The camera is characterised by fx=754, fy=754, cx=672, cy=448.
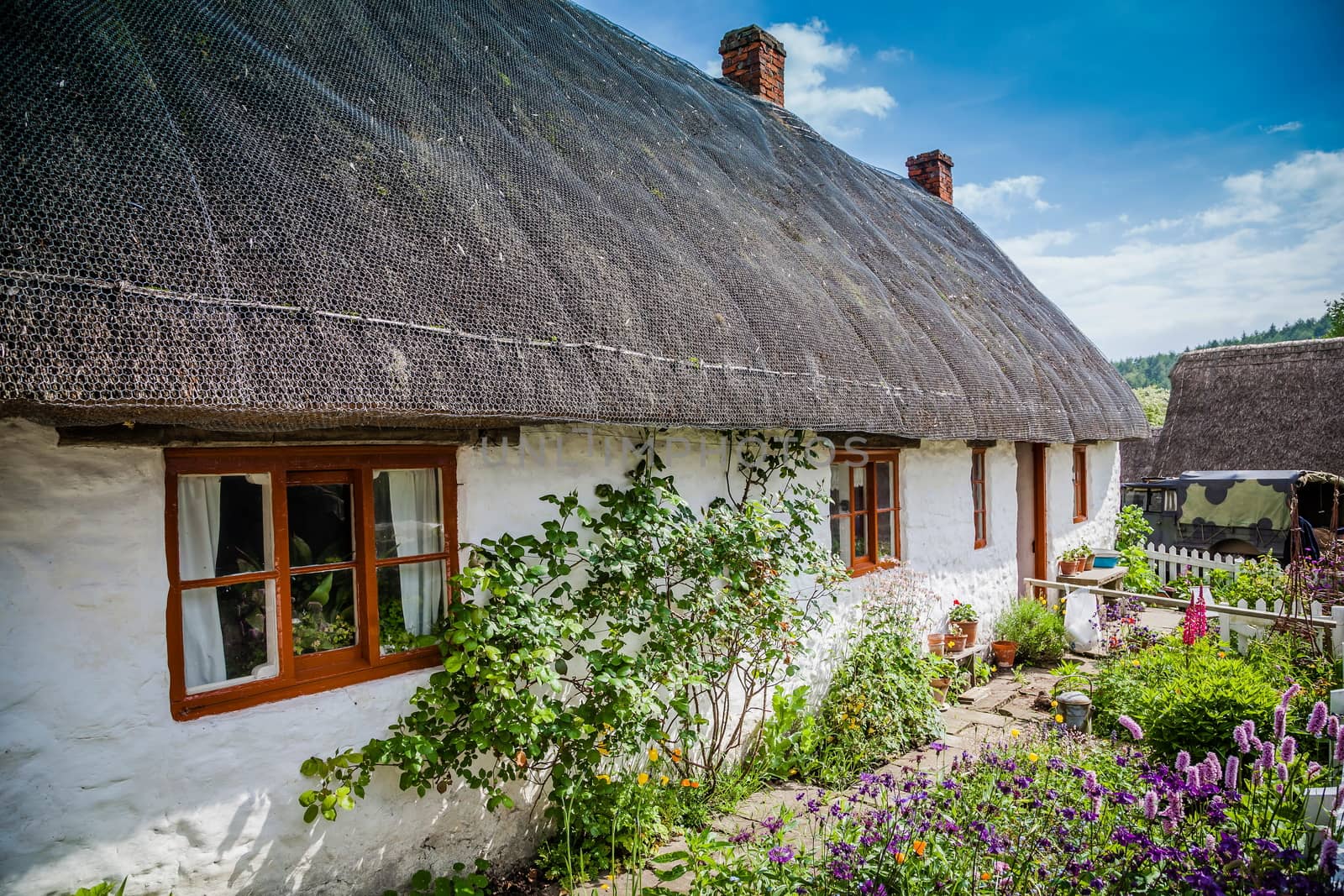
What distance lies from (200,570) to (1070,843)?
3.34 m

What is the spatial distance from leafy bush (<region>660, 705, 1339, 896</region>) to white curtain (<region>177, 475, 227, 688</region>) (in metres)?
1.98

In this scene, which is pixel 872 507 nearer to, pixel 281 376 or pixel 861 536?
pixel 861 536

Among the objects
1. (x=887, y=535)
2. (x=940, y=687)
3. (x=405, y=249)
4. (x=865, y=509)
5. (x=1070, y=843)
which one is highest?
(x=405, y=249)

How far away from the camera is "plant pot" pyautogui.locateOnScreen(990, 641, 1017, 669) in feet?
23.7

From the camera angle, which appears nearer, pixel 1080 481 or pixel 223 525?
pixel 223 525

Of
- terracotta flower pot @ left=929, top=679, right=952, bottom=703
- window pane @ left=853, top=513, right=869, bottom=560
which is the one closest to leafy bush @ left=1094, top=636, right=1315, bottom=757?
terracotta flower pot @ left=929, top=679, right=952, bottom=703

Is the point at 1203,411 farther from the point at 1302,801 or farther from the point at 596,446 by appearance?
the point at 596,446

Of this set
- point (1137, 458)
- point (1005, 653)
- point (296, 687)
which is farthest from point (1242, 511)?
point (296, 687)

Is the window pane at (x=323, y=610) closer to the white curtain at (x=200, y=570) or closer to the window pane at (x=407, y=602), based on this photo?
the window pane at (x=407, y=602)

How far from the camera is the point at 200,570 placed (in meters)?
2.81

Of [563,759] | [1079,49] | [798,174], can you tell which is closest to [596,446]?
[563,759]

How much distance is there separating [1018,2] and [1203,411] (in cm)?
1014

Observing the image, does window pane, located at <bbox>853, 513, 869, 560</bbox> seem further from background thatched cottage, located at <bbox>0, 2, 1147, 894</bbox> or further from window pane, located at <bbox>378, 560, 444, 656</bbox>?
window pane, located at <bbox>378, 560, 444, 656</bbox>

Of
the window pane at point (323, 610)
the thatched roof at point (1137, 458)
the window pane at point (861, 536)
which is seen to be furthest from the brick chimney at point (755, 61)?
the thatched roof at point (1137, 458)
